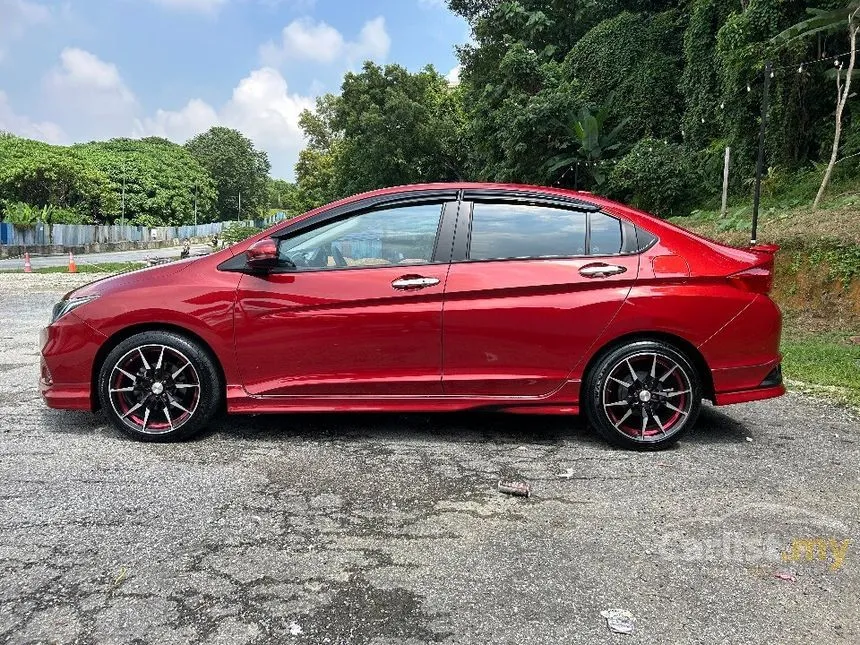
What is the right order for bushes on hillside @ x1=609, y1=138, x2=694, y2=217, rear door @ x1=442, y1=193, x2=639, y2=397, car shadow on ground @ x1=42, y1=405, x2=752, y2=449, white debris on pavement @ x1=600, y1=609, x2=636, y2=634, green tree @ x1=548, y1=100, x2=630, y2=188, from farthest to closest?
green tree @ x1=548, y1=100, x2=630, y2=188 → bushes on hillside @ x1=609, y1=138, x2=694, y2=217 → car shadow on ground @ x1=42, y1=405, x2=752, y2=449 → rear door @ x1=442, y1=193, x2=639, y2=397 → white debris on pavement @ x1=600, y1=609, x2=636, y2=634

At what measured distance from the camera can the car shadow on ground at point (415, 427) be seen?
4.21m

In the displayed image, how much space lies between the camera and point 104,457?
12.5ft

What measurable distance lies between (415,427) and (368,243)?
129cm

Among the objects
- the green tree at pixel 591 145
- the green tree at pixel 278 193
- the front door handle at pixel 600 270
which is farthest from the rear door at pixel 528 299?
the green tree at pixel 278 193

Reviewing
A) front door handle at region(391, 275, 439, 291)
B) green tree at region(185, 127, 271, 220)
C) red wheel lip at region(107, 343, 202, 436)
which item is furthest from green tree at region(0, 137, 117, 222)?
front door handle at region(391, 275, 439, 291)

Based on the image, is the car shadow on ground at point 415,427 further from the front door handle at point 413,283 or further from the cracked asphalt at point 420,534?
the front door handle at point 413,283

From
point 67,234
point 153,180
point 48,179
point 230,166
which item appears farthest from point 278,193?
point 67,234

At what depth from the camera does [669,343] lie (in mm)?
4016

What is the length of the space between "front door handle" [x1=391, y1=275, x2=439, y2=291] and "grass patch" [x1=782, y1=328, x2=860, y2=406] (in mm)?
3606

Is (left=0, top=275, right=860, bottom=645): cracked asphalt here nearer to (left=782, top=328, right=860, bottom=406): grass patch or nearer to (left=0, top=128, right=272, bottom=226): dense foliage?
(left=782, top=328, right=860, bottom=406): grass patch

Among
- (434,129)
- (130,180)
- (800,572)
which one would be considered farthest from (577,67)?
(130,180)

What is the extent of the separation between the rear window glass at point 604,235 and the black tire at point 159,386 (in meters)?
2.49

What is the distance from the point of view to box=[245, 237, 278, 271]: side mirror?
3.96 meters

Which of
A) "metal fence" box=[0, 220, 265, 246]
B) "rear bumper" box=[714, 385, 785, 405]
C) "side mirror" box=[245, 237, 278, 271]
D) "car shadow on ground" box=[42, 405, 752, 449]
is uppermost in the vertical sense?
"metal fence" box=[0, 220, 265, 246]
